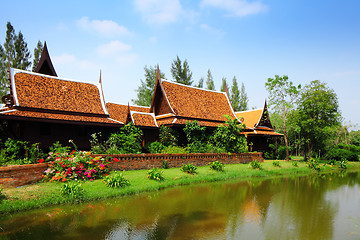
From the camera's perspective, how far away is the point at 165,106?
2044 cm

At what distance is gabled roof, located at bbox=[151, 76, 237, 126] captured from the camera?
2005cm

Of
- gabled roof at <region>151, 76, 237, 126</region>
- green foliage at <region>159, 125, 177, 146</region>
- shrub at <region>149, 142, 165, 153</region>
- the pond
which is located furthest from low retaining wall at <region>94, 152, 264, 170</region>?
gabled roof at <region>151, 76, 237, 126</region>

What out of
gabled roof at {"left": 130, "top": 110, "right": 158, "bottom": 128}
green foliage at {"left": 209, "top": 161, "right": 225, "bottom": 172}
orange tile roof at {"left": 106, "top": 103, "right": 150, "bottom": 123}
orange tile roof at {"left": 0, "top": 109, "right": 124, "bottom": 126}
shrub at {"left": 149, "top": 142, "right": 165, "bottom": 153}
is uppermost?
orange tile roof at {"left": 106, "top": 103, "right": 150, "bottom": 123}

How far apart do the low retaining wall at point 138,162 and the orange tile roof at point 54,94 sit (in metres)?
4.68

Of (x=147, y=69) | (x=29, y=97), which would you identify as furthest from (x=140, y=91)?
(x=29, y=97)

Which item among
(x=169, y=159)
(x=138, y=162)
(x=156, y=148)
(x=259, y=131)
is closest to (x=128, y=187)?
(x=138, y=162)

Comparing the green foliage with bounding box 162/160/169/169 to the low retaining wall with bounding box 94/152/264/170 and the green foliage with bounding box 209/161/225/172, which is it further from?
the green foliage with bounding box 209/161/225/172

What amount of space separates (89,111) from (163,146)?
4924 mm

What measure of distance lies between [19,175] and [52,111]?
6192mm

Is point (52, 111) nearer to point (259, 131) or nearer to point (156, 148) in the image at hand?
point (156, 148)

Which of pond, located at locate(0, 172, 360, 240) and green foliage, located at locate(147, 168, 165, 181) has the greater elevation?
green foliage, located at locate(147, 168, 165, 181)

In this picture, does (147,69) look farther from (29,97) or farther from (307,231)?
(307,231)

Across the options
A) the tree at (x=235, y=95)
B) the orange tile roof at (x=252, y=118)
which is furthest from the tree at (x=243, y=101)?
the orange tile roof at (x=252, y=118)

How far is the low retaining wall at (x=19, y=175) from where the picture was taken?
8500 millimetres
